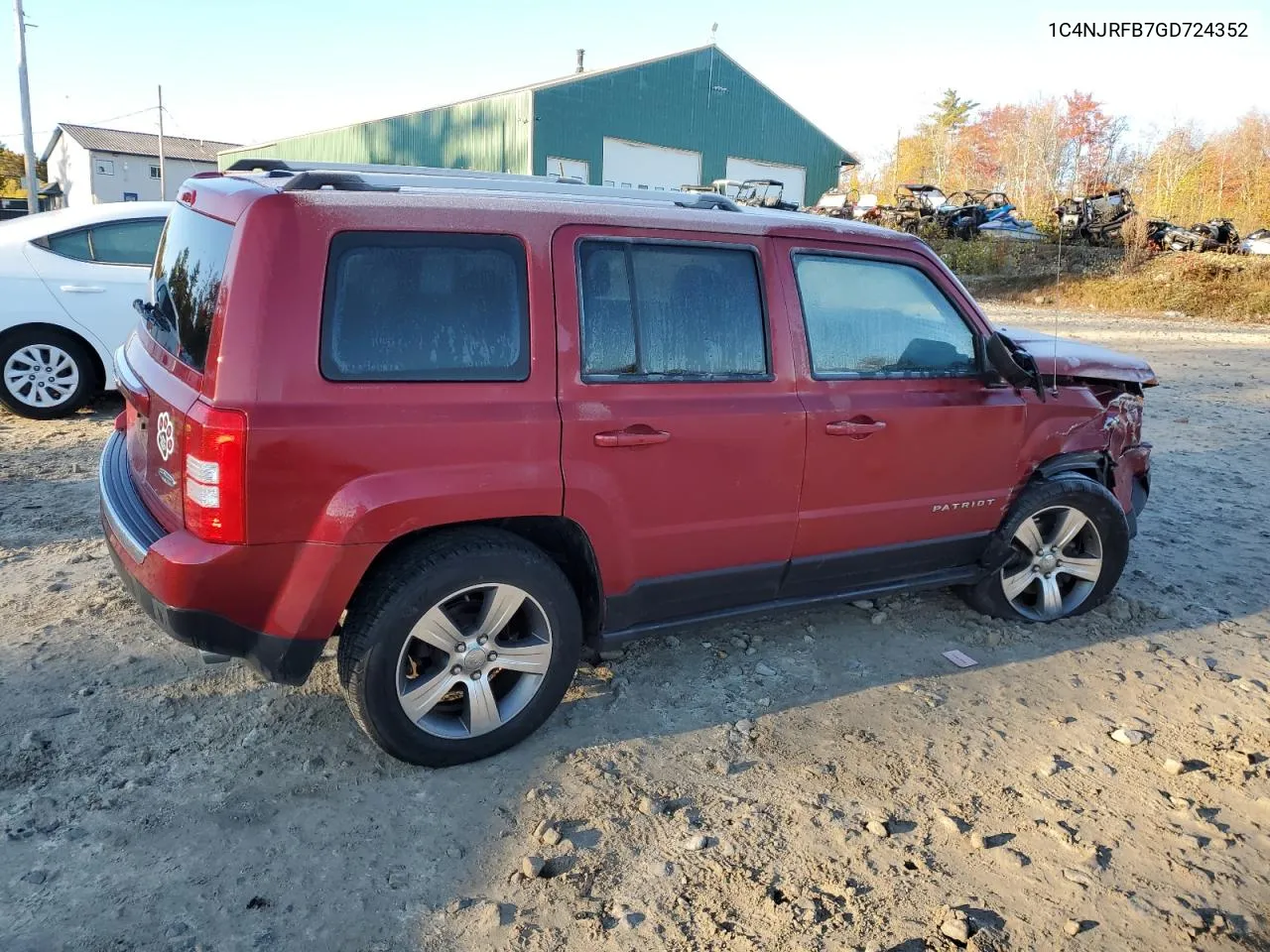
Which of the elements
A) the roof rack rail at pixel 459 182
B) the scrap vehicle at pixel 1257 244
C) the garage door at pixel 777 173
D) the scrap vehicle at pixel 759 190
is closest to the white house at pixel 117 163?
the garage door at pixel 777 173

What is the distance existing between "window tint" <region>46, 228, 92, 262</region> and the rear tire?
58 cm

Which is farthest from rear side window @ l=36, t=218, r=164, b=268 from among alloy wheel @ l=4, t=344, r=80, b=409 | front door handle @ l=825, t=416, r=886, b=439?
front door handle @ l=825, t=416, r=886, b=439

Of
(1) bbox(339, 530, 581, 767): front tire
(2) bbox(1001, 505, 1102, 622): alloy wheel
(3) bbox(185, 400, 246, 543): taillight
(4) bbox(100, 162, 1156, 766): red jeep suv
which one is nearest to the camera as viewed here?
(3) bbox(185, 400, 246, 543): taillight

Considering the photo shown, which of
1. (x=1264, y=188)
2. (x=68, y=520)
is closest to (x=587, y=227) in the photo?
(x=68, y=520)

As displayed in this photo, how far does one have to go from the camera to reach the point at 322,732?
338 centimetres

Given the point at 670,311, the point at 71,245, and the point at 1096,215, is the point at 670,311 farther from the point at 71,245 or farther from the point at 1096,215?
the point at 1096,215

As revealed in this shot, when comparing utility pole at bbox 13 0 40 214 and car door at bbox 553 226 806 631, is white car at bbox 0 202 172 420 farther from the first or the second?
utility pole at bbox 13 0 40 214

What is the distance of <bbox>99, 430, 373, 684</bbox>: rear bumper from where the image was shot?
2830 mm

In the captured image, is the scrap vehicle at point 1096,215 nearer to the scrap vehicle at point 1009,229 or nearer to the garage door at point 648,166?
the scrap vehicle at point 1009,229

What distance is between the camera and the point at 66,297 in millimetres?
7059

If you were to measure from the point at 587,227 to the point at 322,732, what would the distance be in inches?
77.9

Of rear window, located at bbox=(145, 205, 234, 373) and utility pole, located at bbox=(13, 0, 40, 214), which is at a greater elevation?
utility pole, located at bbox=(13, 0, 40, 214)

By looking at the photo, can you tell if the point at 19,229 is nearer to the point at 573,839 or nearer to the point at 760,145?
the point at 573,839

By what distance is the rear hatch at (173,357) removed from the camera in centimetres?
289
